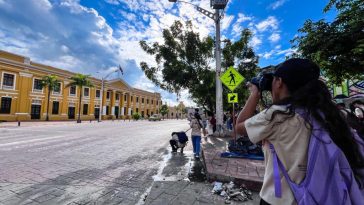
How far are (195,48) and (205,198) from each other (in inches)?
426

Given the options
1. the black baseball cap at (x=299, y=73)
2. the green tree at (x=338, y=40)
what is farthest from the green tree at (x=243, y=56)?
the black baseball cap at (x=299, y=73)

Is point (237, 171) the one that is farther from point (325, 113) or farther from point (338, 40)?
point (338, 40)

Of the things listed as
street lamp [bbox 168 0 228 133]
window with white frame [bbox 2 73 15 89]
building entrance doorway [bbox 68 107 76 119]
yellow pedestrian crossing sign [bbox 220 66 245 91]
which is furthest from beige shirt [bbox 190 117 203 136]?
building entrance doorway [bbox 68 107 76 119]

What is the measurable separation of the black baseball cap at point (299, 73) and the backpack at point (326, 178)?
281mm

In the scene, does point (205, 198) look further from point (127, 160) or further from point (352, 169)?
point (127, 160)

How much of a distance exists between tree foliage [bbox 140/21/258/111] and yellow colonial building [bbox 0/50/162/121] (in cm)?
2868

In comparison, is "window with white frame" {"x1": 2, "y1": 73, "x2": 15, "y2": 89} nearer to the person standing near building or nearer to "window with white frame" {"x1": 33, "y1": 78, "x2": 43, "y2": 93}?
"window with white frame" {"x1": 33, "y1": 78, "x2": 43, "y2": 93}

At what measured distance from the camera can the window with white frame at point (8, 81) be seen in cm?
3059

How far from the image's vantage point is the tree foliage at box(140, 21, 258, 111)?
42.4ft

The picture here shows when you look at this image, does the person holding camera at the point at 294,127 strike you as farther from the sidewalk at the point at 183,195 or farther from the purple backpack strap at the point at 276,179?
the sidewalk at the point at 183,195

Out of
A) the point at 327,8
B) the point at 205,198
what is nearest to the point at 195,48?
the point at 327,8

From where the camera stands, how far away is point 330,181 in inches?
42.3

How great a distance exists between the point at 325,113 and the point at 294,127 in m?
0.18

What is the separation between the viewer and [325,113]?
1.19 metres
